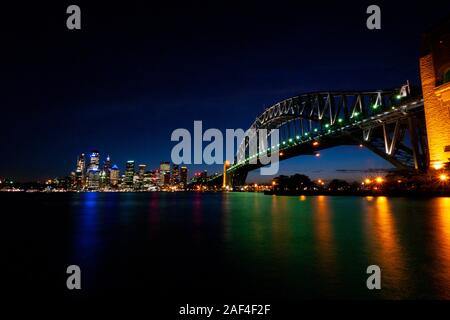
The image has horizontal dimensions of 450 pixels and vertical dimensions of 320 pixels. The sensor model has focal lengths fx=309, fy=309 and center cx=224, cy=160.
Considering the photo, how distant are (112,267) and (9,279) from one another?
6.89 ft

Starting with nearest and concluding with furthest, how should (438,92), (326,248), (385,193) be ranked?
(326,248)
(438,92)
(385,193)

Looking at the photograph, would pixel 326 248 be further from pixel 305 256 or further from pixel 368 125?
pixel 368 125

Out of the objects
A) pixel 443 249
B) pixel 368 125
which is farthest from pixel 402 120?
pixel 443 249

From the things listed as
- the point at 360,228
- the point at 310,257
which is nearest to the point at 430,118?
the point at 360,228

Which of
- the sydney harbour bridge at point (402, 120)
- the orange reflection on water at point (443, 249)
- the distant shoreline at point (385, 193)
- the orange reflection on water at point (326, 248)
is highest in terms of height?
the sydney harbour bridge at point (402, 120)

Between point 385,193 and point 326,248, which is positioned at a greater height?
point 385,193

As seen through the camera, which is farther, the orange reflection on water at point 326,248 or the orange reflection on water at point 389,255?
the orange reflection on water at point 326,248

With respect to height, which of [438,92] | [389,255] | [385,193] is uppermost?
[438,92]

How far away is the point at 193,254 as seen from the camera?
8969mm

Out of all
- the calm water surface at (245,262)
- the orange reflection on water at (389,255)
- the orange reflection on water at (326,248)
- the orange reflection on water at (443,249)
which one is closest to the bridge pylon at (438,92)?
the orange reflection on water at (443,249)

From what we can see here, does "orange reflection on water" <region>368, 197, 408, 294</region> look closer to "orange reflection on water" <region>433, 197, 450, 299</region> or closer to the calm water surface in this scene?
the calm water surface

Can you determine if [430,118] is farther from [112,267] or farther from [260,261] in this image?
[112,267]

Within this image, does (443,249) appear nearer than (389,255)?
No

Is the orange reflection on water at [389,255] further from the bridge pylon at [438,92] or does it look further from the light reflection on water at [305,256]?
the bridge pylon at [438,92]
